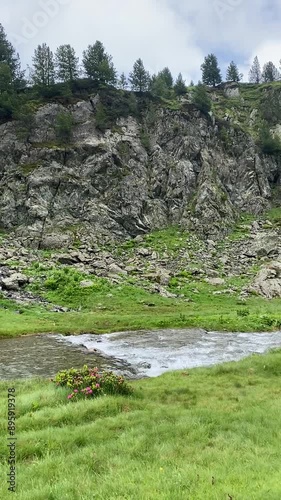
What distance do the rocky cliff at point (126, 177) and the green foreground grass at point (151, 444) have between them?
5960 cm

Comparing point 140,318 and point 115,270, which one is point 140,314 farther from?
point 115,270

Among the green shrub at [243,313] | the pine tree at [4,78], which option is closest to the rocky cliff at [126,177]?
the pine tree at [4,78]

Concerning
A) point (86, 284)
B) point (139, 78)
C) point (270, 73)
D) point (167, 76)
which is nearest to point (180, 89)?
point (139, 78)

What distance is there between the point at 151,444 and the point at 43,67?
369ft

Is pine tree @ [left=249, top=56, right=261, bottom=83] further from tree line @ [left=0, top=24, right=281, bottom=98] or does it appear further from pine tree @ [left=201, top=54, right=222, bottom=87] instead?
tree line @ [left=0, top=24, right=281, bottom=98]

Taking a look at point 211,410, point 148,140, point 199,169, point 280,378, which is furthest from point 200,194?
point 211,410

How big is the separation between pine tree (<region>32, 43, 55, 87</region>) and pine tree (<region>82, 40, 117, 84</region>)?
9.38 m

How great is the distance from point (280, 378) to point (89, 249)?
55.1m

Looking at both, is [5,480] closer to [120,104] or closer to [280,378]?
[280,378]

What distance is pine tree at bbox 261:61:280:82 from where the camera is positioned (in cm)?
16850

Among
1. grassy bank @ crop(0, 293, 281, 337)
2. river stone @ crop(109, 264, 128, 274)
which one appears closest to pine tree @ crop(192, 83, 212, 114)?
river stone @ crop(109, 264, 128, 274)

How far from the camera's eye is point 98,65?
10588cm

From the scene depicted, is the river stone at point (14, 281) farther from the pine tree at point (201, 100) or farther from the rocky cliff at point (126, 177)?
the pine tree at point (201, 100)

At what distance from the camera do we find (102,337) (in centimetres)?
3569
